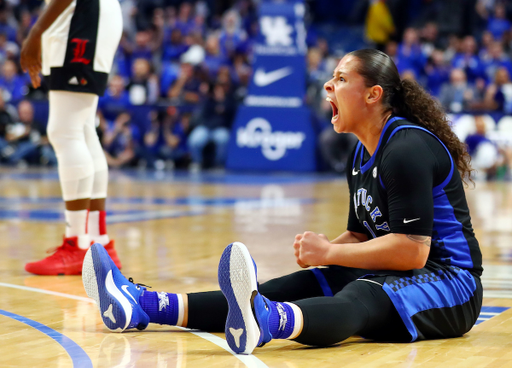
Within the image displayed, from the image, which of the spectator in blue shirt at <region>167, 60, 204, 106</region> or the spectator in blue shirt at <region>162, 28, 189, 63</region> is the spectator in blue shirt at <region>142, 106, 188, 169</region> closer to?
the spectator in blue shirt at <region>167, 60, 204, 106</region>

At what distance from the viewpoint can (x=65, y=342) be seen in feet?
8.11

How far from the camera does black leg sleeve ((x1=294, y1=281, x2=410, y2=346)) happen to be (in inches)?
93.0

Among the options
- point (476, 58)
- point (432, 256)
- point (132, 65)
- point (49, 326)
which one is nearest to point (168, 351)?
point (49, 326)

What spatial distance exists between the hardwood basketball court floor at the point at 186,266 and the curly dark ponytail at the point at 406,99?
0.69 meters

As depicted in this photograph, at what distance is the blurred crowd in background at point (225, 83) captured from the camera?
41.2 ft

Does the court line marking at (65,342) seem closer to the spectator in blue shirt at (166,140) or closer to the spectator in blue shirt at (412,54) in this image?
the spectator in blue shirt at (166,140)

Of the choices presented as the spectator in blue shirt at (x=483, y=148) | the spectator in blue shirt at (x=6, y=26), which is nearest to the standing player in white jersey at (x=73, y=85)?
the spectator in blue shirt at (x=483, y=148)

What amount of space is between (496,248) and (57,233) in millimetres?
3083

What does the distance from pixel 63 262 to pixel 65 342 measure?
1441mm

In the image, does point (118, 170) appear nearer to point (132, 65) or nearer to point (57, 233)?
point (132, 65)

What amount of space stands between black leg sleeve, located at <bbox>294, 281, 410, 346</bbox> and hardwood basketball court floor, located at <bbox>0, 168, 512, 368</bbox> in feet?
0.16

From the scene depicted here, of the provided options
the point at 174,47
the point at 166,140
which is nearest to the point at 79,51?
the point at 166,140

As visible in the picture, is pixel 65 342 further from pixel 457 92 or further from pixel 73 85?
pixel 457 92

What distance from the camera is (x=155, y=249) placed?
475 cm
